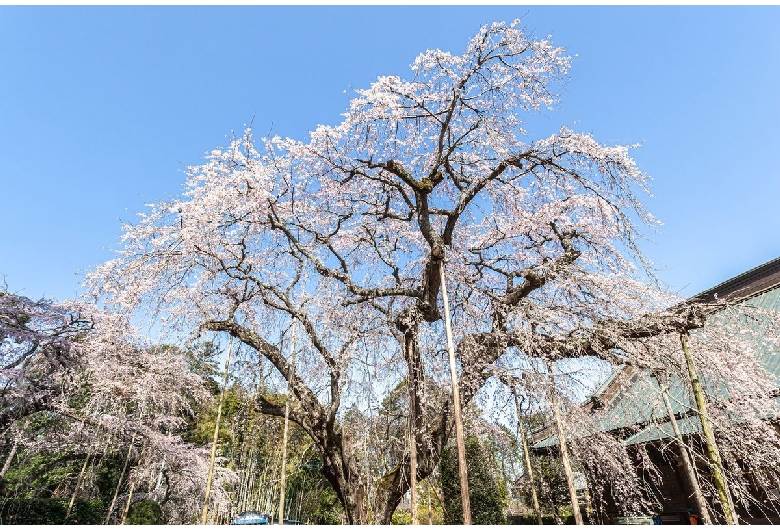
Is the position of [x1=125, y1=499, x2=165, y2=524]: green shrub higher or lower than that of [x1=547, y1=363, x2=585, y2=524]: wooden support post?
lower

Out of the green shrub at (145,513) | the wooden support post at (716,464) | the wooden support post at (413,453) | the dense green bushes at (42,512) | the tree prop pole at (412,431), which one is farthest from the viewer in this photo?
the green shrub at (145,513)

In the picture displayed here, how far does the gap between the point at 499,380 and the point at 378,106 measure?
17.4 ft

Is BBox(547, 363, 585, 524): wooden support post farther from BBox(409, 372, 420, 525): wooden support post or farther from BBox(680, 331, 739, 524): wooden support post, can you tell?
BBox(409, 372, 420, 525): wooden support post

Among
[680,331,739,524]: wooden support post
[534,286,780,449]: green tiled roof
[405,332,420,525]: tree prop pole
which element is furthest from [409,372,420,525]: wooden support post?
[680,331,739,524]: wooden support post

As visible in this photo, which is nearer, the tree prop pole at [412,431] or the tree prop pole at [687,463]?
the tree prop pole at [687,463]

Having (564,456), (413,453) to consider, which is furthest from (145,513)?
(564,456)

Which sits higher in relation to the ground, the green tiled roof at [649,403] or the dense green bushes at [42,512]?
the green tiled roof at [649,403]

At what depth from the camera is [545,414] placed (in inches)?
242

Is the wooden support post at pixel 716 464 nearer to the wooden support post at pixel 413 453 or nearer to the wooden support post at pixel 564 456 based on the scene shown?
the wooden support post at pixel 564 456

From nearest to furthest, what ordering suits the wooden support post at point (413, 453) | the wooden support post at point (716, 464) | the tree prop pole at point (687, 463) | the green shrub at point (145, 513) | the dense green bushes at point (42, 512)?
the wooden support post at point (716, 464) < the tree prop pole at point (687, 463) < the wooden support post at point (413, 453) < the dense green bushes at point (42, 512) < the green shrub at point (145, 513)

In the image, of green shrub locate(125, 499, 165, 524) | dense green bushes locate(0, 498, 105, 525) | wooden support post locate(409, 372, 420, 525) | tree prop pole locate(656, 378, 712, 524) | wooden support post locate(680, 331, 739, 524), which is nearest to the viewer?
wooden support post locate(680, 331, 739, 524)

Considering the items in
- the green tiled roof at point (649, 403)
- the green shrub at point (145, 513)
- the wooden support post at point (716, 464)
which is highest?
the green tiled roof at point (649, 403)

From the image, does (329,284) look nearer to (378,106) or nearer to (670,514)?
(378,106)

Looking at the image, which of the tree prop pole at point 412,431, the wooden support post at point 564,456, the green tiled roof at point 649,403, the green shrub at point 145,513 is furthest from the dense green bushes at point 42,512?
the green tiled roof at point 649,403
